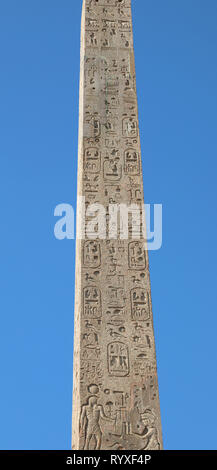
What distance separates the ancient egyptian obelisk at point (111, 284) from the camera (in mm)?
6473

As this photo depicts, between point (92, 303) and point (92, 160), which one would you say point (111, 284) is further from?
point (92, 160)

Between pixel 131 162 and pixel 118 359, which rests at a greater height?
pixel 131 162

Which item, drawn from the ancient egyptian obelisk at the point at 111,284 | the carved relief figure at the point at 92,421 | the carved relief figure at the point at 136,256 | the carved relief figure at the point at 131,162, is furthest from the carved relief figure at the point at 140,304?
the carved relief figure at the point at 131,162

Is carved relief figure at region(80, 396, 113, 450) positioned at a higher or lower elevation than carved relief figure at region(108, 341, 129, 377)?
lower

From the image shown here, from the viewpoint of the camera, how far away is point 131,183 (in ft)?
25.0

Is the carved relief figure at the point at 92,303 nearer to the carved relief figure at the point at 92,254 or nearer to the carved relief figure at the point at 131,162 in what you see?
the carved relief figure at the point at 92,254

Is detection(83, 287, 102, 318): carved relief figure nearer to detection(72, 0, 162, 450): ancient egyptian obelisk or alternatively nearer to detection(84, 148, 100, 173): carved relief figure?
detection(72, 0, 162, 450): ancient egyptian obelisk

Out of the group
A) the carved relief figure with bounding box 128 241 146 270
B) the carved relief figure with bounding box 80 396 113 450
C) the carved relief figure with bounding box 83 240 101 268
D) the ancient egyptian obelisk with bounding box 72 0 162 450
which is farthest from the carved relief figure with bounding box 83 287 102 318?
the carved relief figure with bounding box 80 396 113 450

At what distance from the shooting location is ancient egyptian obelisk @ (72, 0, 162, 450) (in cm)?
647

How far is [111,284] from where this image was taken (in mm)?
7078

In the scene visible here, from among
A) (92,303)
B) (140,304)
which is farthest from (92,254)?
(140,304)

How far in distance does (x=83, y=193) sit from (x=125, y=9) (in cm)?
254
